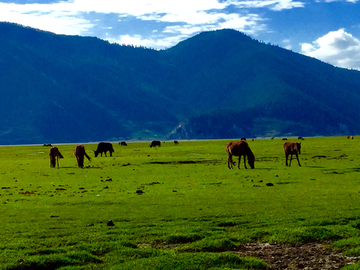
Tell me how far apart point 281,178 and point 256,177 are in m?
1.81

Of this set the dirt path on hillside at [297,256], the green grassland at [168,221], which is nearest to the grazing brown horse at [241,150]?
the green grassland at [168,221]

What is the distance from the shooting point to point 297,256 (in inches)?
500

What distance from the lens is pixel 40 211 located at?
18969mm

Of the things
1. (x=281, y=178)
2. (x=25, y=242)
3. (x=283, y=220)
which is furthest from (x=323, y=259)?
(x=281, y=178)

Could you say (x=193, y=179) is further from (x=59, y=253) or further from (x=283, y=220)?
(x=59, y=253)

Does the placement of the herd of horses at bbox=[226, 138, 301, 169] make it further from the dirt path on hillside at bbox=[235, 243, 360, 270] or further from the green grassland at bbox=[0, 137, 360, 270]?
the dirt path on hillside at bbox=[235, 243, 360, 270]

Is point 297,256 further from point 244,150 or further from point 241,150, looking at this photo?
point 241,150

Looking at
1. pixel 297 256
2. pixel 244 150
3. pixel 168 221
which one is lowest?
pixel 297 256

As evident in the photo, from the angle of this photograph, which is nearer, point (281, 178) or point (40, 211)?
point (40, 211)

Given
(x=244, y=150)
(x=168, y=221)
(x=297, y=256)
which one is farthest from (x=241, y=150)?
(x=297, y=256)

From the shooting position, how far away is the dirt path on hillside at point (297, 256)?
1195cm

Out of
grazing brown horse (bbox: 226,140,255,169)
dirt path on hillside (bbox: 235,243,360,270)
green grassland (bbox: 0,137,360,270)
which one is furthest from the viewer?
grazing brown horse (bbox: 226,140,255,169)

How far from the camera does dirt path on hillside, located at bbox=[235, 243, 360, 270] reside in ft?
39.2

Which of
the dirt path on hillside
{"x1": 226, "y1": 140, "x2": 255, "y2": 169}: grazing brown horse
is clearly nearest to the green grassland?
the dirt path on hillside
